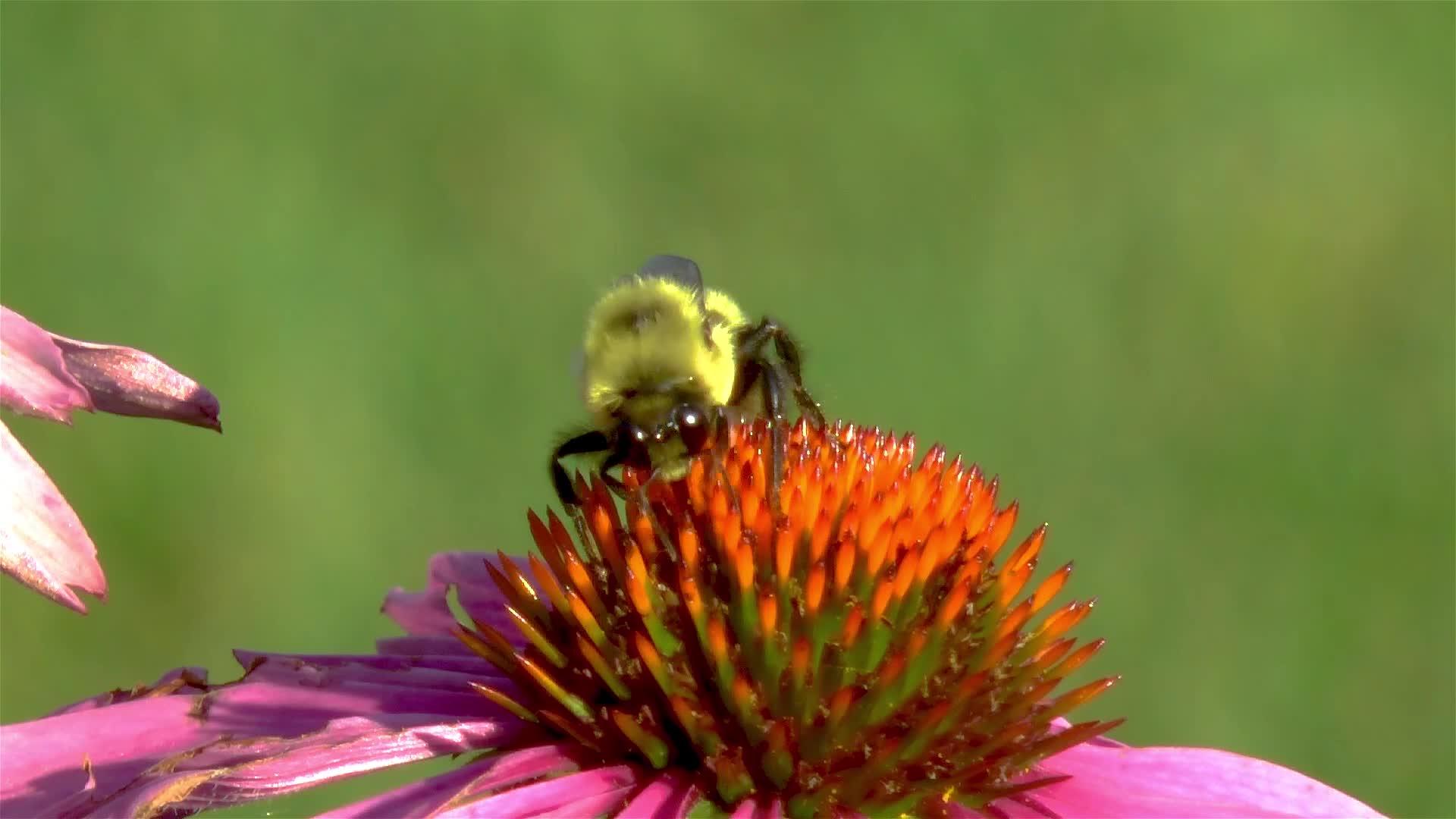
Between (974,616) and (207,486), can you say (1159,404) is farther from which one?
(974,616)

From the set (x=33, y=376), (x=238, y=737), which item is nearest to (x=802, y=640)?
(x=238, y=737)

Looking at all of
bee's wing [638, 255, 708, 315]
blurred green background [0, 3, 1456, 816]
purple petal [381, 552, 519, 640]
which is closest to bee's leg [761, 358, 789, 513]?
bee's wing [638, 255, 708, 315]

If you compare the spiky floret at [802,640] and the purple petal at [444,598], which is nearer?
the spiky floret at [802,640]

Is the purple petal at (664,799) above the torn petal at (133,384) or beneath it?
beneath

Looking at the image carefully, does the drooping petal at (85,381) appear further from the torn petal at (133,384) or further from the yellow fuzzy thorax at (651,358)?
the yellow fuzzy thorax at (651,358)

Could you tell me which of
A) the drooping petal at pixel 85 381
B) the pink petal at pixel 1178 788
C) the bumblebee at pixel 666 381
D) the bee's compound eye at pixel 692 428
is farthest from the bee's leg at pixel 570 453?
the pink petal at pixel 1178 788

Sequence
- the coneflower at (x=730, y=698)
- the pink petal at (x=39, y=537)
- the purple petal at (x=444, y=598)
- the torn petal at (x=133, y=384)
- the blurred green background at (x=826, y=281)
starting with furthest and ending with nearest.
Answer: the blurred green background at (x=826, y=281) → the purple petal at (x=444, y=598) → the coneflower at (x=730, y=698) → the torn petal at (x=133, y=384) → the pink petal at (x=39, y=537)

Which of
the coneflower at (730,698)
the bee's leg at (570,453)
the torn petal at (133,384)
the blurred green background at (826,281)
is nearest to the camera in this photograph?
the torn petal at (133,384)
